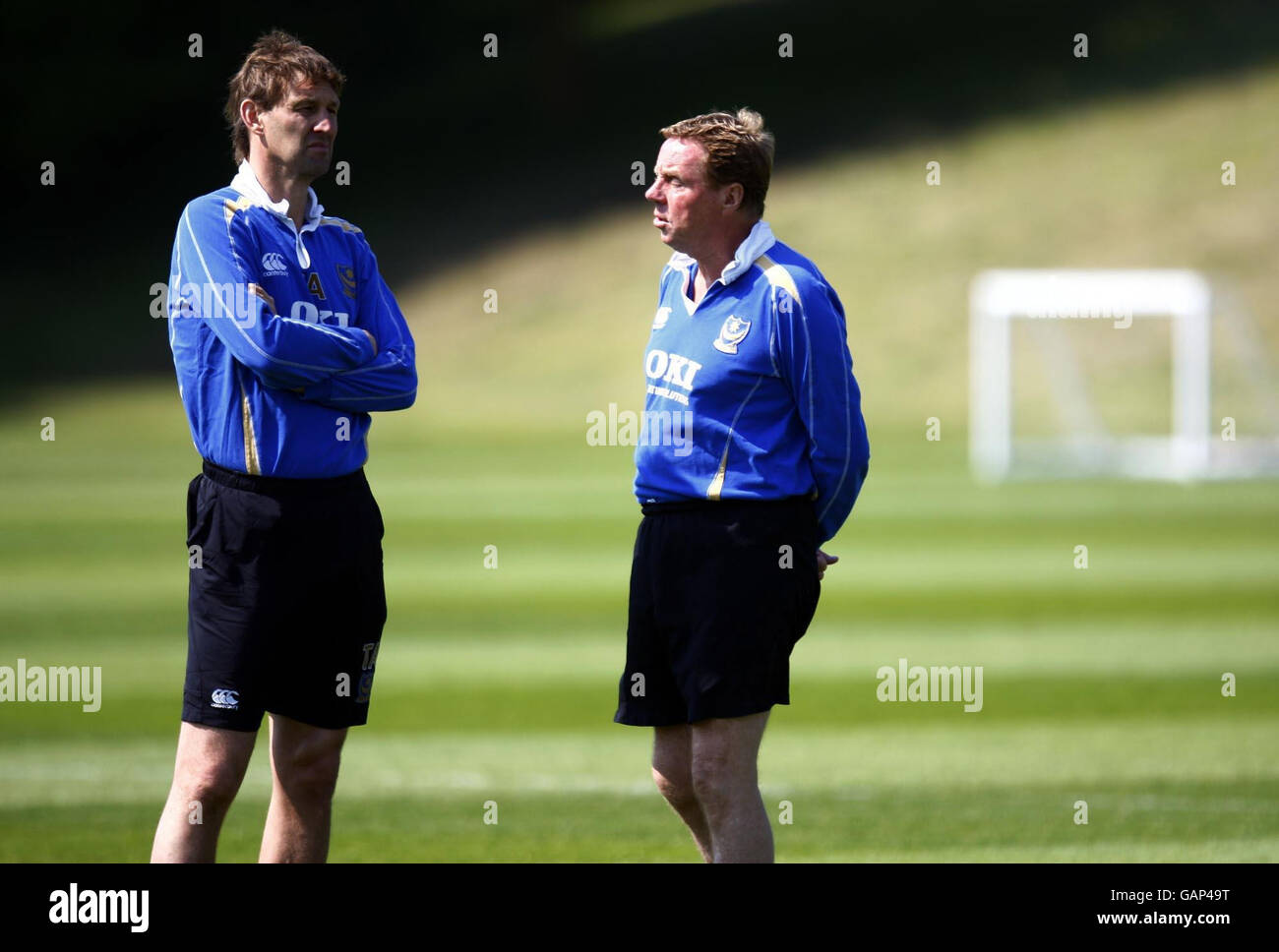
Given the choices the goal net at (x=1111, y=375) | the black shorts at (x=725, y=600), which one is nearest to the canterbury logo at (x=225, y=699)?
the black shorts at (x=725, y=600)

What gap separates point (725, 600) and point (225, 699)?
3.98ft

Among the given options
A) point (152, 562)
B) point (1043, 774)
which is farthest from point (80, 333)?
point (1043, 774)

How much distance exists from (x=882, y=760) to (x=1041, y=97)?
29595 mm

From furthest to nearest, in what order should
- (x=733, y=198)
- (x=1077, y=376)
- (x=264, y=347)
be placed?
(x=1077, y=376)
(x=733, y=198)
(x=264, y=347)

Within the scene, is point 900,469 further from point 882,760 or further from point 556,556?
point 882,760

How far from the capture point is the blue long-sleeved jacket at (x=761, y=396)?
162 inches

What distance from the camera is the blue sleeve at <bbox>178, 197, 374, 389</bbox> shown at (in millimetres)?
3889

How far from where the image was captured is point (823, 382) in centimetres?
411

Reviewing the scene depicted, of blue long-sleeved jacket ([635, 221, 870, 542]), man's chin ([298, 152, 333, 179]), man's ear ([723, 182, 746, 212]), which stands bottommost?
blue long-sleeved jacket ([635, 221, 870, 542])

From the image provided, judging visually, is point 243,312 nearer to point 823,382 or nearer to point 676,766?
point 823,382

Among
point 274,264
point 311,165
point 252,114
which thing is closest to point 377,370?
point 274,264

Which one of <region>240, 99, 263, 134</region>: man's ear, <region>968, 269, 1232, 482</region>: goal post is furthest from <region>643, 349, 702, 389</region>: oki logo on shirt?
<region>968, 269, 1232, 482</region>: goal post

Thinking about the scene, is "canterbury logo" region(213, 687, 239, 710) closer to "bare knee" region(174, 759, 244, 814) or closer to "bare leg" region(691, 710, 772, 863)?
"bare knee" region(174, 759, 244, 814)

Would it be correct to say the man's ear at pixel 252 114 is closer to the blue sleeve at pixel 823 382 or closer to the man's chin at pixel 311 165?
the man's chin at pixel 311 165
